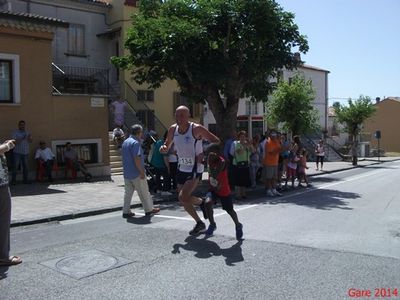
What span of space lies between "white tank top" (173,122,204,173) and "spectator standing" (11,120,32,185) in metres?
8.48

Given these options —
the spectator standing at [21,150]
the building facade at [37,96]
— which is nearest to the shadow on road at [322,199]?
the spectator standing at [21,150]

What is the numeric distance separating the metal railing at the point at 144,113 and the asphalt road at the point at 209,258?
15.8 metres

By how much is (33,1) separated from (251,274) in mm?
21247

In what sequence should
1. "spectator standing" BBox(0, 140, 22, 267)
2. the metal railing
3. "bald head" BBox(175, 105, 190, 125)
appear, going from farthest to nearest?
the metal railing
"bald head" BBox(175, 105, 190, 125)
"spectator standing" BBox(0, 140, 22, 267)

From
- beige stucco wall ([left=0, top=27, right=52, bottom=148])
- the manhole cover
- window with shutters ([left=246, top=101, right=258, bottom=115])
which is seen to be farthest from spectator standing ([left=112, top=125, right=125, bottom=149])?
window with shutters ([left=246, top=101, right=258, bottom=115])

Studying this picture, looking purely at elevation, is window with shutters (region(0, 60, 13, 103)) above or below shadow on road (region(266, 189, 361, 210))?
above

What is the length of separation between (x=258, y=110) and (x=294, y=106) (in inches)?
547

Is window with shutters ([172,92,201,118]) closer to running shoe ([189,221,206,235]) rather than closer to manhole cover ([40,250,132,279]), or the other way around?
running shoe ([189,221,206,235])

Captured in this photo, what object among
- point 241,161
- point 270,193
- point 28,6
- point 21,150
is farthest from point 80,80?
point 241,161

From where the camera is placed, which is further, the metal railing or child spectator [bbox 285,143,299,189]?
the metal railing

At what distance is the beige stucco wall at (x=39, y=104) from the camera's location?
48.6 ft

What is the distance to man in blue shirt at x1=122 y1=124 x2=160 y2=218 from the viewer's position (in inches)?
373

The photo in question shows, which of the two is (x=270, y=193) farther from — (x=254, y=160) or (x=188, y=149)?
(x=188, y=149)

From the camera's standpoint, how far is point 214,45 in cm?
1633
